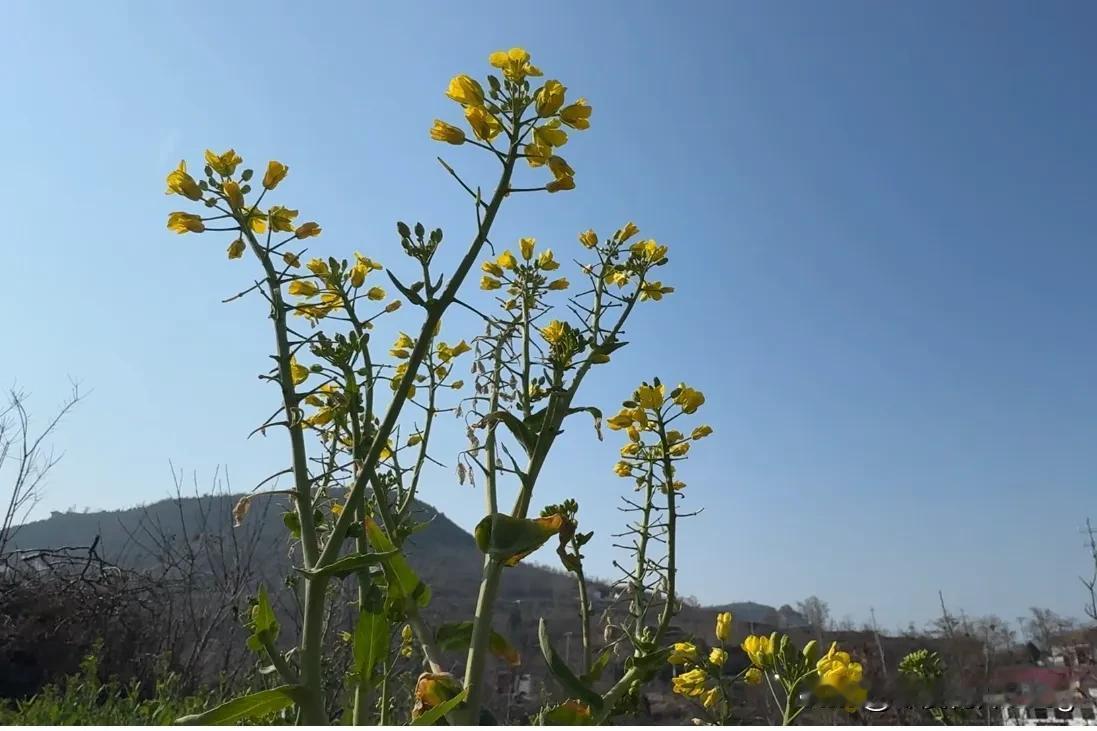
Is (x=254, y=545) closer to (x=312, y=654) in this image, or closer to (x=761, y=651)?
(x=761, y=651)

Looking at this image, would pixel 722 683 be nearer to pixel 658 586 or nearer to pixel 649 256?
pixel 658 586

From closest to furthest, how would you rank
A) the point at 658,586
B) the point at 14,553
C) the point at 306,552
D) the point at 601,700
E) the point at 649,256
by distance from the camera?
the point at 306,552 → the point at 601,700 → the point at 658,586 → the point at 649,256 → the point at 14,553

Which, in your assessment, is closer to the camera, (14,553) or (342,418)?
(342,418)

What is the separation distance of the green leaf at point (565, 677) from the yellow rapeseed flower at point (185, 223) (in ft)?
3.46

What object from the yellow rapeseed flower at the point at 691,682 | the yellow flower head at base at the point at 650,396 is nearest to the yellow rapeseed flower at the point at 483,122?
the yellow flower head at base at the point at 650,396

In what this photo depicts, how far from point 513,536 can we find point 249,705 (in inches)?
16.3

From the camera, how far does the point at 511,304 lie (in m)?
1.91

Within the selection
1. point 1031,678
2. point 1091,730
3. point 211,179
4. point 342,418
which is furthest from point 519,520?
point 1031,678

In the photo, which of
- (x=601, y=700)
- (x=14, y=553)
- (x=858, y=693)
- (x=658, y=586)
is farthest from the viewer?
(x=14, y=553)

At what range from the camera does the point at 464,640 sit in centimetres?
129

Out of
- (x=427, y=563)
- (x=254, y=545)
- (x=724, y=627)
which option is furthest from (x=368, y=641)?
(x=427, y=563)

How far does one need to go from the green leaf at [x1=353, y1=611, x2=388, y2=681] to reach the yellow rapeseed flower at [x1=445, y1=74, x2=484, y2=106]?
0.92 m

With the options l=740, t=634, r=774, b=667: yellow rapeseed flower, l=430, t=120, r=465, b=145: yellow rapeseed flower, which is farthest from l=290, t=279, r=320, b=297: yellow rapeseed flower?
l=740, t=634, r=774, b=667: yellow rapeseed flower

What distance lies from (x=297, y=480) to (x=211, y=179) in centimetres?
78
